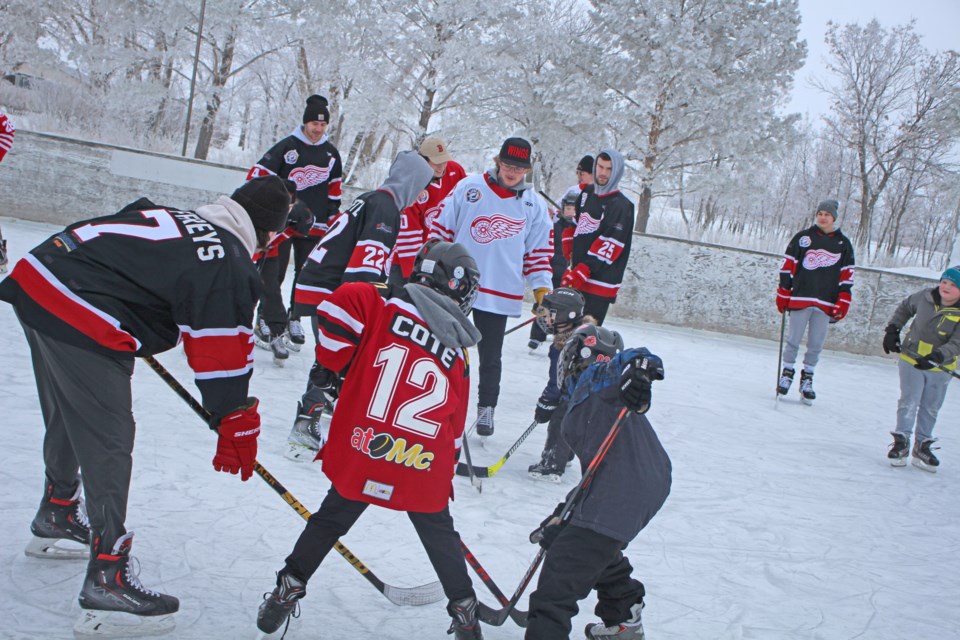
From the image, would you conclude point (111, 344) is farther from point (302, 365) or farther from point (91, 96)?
point (91, 96)

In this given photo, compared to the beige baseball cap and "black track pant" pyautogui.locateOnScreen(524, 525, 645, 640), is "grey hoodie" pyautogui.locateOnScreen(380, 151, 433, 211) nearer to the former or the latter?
the beige baseball cap

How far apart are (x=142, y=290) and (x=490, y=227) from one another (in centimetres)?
251

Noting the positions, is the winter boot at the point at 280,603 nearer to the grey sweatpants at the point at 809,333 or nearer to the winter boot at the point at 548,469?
the winter boot at the point at 548,469

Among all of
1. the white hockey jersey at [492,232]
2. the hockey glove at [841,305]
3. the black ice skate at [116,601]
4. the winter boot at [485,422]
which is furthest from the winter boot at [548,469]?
the hockey glove at [841,305]

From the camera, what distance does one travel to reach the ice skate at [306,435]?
3.65m

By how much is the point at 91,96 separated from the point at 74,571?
16475mm

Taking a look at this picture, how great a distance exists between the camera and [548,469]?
3.90 metres

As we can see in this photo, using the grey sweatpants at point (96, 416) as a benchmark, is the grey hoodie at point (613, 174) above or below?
above

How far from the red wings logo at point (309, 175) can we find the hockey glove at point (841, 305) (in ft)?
14.6

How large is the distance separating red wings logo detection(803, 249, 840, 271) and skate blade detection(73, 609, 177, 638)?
603 cm

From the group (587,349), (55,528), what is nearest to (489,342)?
(587,349)

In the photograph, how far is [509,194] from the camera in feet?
14.1

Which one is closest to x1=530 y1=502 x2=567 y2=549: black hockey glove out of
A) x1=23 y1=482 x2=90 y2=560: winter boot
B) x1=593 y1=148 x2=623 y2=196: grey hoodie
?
x1=23 y1=482 x2=90 y2=560: winter boot

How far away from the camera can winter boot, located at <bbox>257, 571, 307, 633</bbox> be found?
2.11 m
